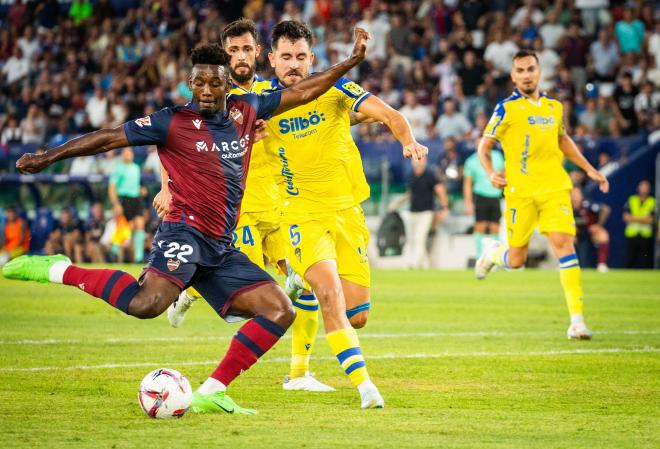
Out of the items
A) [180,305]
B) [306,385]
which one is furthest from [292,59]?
[180,305]

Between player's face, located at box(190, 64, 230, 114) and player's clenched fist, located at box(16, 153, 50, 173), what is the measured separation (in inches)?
40.1

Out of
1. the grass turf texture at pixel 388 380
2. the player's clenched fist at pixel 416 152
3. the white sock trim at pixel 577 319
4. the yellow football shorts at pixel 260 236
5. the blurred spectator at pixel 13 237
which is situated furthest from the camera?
the blurred spectator at pixel 13 237

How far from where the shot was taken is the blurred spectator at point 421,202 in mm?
23969

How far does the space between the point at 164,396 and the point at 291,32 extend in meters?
2.87

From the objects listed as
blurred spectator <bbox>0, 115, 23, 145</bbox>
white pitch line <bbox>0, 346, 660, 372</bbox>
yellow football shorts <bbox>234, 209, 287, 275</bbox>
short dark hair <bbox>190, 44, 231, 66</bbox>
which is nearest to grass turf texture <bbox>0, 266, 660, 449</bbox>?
white pitch line <bbox>0, 346, 660, 372</bbox>

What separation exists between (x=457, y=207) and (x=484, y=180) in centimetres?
142

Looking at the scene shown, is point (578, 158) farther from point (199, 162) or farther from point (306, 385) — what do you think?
point (199, 162)

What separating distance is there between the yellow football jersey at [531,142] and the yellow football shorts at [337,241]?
4560 millimetres

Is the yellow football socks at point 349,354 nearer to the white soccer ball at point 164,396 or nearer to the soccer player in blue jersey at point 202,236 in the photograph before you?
the soccer player in blue jersey at point 202,236

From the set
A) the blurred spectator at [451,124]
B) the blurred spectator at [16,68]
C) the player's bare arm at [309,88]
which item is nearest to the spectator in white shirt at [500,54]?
the blurred spectator at [451,124]

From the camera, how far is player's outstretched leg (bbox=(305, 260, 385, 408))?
24.6 feet

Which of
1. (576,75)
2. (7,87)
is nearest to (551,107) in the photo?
(576,75)

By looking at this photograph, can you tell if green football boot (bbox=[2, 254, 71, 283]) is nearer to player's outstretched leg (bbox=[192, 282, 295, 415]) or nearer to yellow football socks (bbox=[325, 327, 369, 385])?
player's outstretched leg (bbox=[192, 282, 295, 415])

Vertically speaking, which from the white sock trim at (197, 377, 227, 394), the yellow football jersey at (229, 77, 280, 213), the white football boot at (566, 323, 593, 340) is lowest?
the white football boot at (566, 323, 593, 340)
